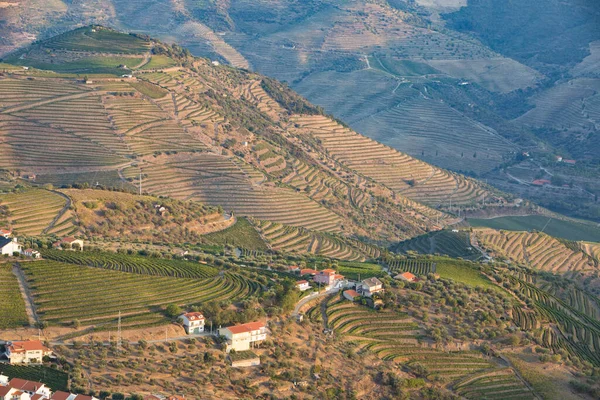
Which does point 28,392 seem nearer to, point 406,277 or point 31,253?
point 31,253

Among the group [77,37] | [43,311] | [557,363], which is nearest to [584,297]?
[557,363]

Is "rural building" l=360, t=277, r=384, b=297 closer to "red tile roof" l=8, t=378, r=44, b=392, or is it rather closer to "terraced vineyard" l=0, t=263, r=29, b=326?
"terraced vineyard" l=0, t=263, r=29, b=326

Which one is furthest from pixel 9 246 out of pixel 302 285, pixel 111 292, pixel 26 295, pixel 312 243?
pixel 312 243

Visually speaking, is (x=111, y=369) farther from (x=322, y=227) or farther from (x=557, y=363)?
(x=322, y=227)

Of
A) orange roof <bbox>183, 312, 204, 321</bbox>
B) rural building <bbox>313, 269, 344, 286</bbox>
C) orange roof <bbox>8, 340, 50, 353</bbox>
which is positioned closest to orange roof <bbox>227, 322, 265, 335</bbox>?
orange roof <bbox>183, 312, 204, 321</bbox>

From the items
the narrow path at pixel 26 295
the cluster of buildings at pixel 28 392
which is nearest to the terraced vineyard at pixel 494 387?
the cluster of buildings at pixel 28 392

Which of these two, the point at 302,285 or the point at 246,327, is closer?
the point at 246,327

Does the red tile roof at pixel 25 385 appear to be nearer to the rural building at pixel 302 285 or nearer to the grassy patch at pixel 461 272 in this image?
the rural building at pixel 302 285
